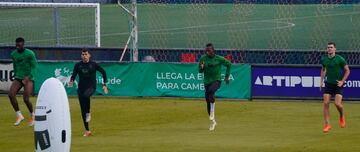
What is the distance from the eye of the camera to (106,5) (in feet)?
137

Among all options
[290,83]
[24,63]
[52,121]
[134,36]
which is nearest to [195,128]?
[24,63]

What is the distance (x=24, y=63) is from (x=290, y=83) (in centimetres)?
938

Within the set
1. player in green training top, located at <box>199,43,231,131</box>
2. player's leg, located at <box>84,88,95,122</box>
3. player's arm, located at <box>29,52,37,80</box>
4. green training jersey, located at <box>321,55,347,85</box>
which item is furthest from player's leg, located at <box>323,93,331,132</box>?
player's arm, located at <box>29,52,37,80</box>

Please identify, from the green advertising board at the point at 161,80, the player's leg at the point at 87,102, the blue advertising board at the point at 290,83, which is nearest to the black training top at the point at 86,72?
the player's leg at the point at 87,102

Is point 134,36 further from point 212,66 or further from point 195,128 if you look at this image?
point 195,128

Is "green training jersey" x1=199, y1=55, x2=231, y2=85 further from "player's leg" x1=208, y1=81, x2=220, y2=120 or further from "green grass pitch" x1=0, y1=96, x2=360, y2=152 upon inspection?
"green grass pitch" x1=0, y1=96, x2=360, y2=152

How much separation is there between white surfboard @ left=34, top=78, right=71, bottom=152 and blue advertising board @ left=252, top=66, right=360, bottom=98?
21.0m

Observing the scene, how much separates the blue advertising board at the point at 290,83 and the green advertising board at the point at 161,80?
370 mm

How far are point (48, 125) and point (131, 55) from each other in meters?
24.1

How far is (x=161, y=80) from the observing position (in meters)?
29.9

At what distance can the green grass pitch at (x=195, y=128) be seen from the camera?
18.6 metres

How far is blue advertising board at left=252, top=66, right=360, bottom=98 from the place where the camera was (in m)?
28.4

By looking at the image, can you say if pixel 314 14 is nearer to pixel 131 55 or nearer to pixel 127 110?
pixel 131 55

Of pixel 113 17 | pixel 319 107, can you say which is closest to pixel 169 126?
pixel 319 107
